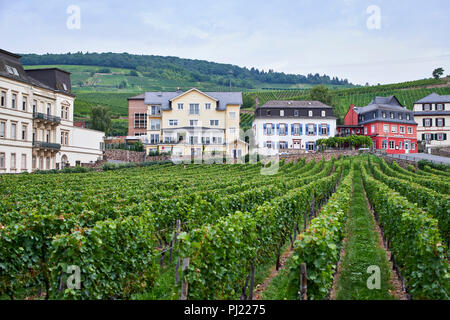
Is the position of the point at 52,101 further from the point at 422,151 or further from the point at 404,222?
the point at 422,151

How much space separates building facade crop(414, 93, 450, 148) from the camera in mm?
76812

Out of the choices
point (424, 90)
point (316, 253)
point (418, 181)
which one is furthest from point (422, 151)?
point (316, 253)

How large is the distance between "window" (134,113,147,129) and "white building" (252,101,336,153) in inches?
847

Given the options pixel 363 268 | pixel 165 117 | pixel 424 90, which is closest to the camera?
pixel 363 268

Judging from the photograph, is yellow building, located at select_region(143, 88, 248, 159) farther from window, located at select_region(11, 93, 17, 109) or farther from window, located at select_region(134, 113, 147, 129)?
window, located at select_region(11, 93, 17, 109)

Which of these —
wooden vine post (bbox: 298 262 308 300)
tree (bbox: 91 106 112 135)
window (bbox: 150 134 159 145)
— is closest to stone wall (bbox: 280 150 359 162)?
window (bbox: 150 134 159 145)

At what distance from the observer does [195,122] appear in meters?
68.2

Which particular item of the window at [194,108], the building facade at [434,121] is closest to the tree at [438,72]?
the building facade at [434,121]

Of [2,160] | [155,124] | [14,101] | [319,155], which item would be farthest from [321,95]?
[2,160]

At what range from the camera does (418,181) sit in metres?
27.4

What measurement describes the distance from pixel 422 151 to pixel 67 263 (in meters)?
76.5

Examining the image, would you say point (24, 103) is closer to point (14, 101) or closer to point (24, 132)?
point (14, 101)

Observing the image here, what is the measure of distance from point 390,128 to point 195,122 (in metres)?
33.1
